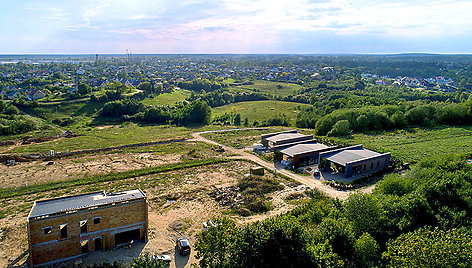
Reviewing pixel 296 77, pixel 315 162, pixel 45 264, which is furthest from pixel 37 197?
pixel 296 77

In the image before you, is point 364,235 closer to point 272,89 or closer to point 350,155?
point 350,155

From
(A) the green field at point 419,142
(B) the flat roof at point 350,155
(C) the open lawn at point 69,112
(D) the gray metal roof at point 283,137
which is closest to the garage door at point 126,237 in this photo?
(B) the flat roof at point 350,155

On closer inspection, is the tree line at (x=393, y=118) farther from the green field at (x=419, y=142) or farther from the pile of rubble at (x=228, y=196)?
the pile of rubble at (x=228, y=196)

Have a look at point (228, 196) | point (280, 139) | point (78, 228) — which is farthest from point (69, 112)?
point (78, 228)

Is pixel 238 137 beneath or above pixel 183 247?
above

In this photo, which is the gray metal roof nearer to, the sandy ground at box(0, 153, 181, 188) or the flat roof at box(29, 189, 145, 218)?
the sandy ground at box(0, 153, 181, 188)
